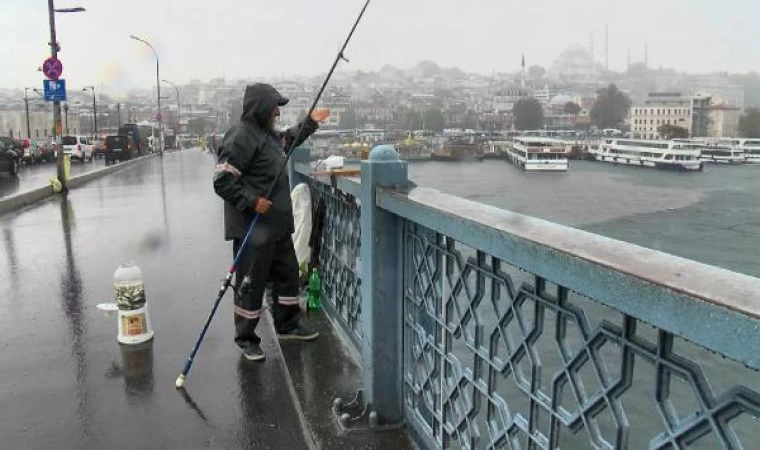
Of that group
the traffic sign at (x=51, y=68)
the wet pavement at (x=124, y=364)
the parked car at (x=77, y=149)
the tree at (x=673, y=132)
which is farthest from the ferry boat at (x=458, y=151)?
the tree at (x=673, y=132)

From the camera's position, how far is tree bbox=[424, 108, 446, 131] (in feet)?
99.1

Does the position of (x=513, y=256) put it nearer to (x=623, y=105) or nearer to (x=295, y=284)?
(x=295, y=284)

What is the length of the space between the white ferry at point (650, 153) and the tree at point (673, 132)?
316 cm

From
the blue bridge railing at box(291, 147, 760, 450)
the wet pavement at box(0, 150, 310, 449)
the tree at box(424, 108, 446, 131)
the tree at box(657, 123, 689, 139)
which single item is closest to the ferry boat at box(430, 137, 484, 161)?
the tree at box(424, 108, 446, 131)

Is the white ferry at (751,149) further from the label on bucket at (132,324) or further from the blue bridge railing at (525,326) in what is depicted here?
the blue bridge railing at (525,326)

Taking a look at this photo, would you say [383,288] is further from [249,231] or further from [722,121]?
[722,121]

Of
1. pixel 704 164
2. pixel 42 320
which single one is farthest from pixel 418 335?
pixel 704 164

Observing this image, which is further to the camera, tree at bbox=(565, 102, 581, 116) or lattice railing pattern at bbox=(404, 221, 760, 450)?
tree at bbox=(565, 102, 581, 116)

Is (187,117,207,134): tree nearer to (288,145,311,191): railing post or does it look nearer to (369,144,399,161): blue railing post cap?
(288,145,311,191): railing post

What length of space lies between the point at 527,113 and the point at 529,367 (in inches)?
3009

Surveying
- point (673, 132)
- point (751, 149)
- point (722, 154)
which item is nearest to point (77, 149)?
point (751, 149)

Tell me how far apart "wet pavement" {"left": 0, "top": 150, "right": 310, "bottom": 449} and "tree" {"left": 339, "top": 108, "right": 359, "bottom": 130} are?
8.51ft

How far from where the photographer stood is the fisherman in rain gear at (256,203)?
4293 millimetres

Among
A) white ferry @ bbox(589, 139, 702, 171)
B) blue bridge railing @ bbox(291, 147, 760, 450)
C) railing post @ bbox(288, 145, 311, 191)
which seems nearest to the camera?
blue bridge railing @ bbox(291, 147, 760, 450)
